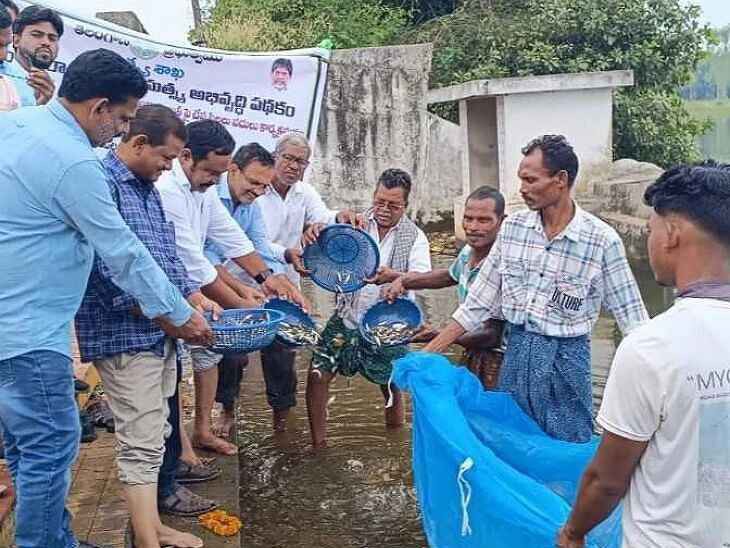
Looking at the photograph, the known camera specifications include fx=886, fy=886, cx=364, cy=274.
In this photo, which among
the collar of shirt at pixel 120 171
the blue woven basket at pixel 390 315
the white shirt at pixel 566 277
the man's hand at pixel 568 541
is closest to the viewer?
the man's hand at pixel 568 541

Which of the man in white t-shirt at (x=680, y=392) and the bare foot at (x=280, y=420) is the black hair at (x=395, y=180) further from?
the man in white t-shirt at (x=680, y=392)

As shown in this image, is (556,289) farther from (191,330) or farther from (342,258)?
(342,258)

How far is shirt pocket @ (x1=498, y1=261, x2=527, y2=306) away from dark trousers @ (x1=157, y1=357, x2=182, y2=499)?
1.48 metres

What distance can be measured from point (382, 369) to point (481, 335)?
3.45ft

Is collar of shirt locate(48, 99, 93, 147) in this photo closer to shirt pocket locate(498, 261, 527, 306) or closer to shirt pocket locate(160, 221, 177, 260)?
shirt pocket locate(160, 221, 177, 260)

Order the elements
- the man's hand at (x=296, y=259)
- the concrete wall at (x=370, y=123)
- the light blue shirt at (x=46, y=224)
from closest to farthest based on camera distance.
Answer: the light blue shirt at (x=46, y=224) < the man's hand at (x=296, y=259) < the concrete wall at (x=370, y=123)

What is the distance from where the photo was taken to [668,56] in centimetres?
1302

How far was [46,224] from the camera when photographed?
2.82 meters

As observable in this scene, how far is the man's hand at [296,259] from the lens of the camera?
16.6 feet

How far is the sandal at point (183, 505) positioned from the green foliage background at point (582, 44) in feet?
29.8

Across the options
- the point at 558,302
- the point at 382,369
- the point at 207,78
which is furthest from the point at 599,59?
the point at 558,302

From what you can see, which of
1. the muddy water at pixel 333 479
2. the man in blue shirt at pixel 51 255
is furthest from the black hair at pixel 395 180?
the man in blue shirt at pixel 51 255

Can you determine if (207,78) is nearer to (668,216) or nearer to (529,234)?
(529,234)

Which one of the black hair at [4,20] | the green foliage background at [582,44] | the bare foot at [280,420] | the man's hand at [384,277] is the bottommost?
the bare foot at [280,420]
